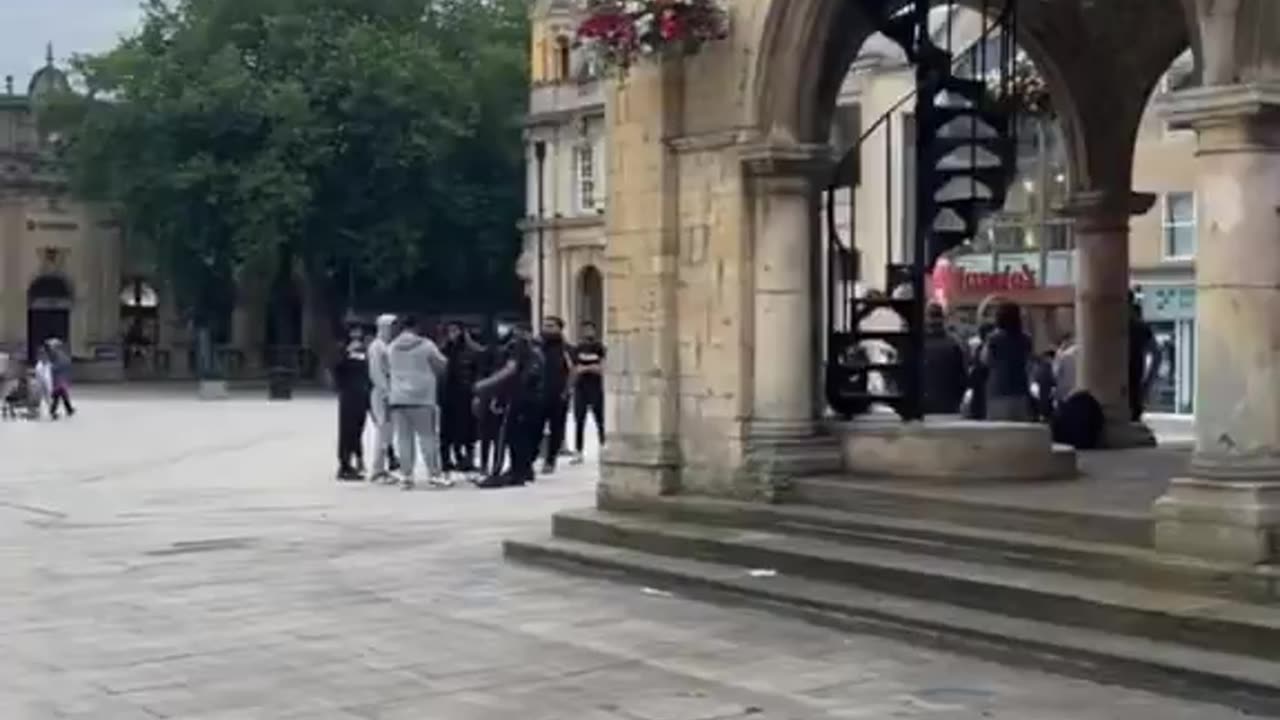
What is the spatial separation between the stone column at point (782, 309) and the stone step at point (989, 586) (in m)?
0.62

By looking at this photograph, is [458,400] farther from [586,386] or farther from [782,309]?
[782,309]

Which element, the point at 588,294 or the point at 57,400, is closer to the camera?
the point at 57,400

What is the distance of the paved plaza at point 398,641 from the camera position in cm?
865

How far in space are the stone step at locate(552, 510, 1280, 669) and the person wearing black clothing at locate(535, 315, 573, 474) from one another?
23.0 ft

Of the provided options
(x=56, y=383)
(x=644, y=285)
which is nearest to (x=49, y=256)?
(x=56, y=383)

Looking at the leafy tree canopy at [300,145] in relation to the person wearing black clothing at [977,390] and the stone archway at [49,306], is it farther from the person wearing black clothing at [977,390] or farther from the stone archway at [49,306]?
the person wearing black clothing at [977,390]

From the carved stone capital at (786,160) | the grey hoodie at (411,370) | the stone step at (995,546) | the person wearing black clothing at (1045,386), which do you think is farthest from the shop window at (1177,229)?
the stone step at (995,546)

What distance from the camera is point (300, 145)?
57.4 metres

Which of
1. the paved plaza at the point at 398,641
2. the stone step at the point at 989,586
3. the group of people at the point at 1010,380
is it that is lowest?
the paved plaza at the point at 398,641

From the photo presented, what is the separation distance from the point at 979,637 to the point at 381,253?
161 feet

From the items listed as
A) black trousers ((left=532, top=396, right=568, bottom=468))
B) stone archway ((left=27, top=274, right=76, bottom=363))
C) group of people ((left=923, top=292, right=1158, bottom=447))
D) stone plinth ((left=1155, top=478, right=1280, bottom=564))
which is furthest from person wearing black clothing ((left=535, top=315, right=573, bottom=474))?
stone archway ((left=27, top=274, right=76, bottom=363))

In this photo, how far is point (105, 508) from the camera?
18.5 meters

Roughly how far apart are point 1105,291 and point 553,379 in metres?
6.13

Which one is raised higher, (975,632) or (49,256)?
(49,256)
